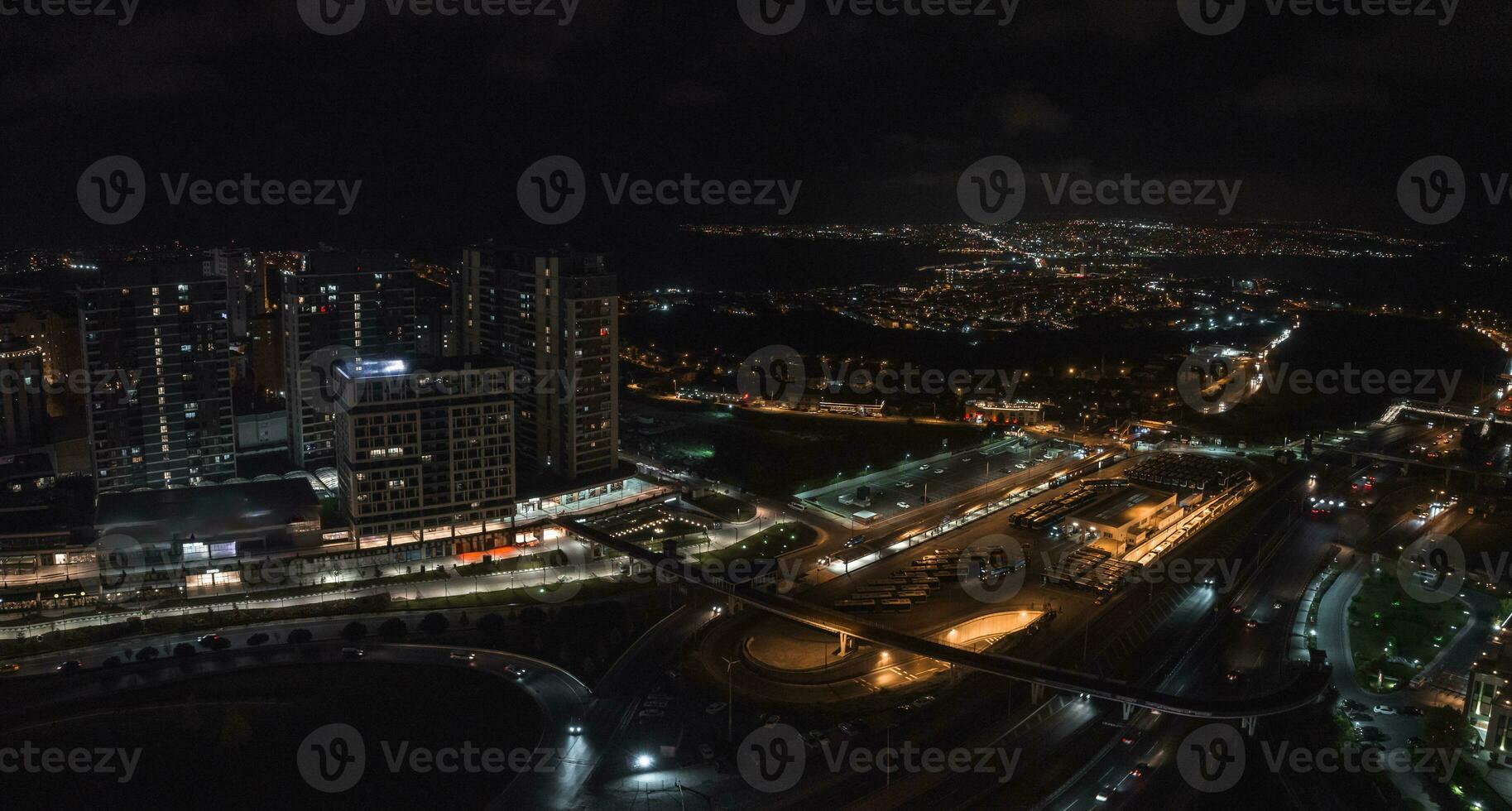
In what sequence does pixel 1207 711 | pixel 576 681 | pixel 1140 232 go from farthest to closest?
1. pixel 1140 232
2. pixel 576 681
3. pixel 1207 711

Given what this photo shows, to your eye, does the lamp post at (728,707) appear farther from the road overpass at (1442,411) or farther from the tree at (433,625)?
the road overpass at (1442,411)

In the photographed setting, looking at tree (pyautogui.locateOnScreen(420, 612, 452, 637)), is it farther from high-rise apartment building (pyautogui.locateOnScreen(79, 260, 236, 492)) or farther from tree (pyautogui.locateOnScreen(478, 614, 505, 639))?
high-rise apartment building (pyautogui.locateOnScreen(79, 260, 236, 492))

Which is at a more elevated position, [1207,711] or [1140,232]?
[1140,232]

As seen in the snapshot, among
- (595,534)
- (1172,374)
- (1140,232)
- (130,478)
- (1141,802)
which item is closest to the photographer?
(1141,802)

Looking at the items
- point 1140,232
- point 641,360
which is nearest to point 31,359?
point 641,360

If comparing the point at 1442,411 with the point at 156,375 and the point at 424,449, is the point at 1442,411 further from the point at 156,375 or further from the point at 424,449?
the point at 156,375

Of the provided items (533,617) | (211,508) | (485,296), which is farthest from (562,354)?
(533,617)

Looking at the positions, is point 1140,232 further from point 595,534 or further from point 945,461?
point 595,534

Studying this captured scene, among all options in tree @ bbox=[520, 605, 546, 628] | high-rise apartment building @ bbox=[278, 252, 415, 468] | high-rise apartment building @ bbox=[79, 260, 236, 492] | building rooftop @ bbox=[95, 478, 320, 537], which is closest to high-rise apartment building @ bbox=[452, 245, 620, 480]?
high-rise apartment building @ bbox=[278, 252, 415, 468]
